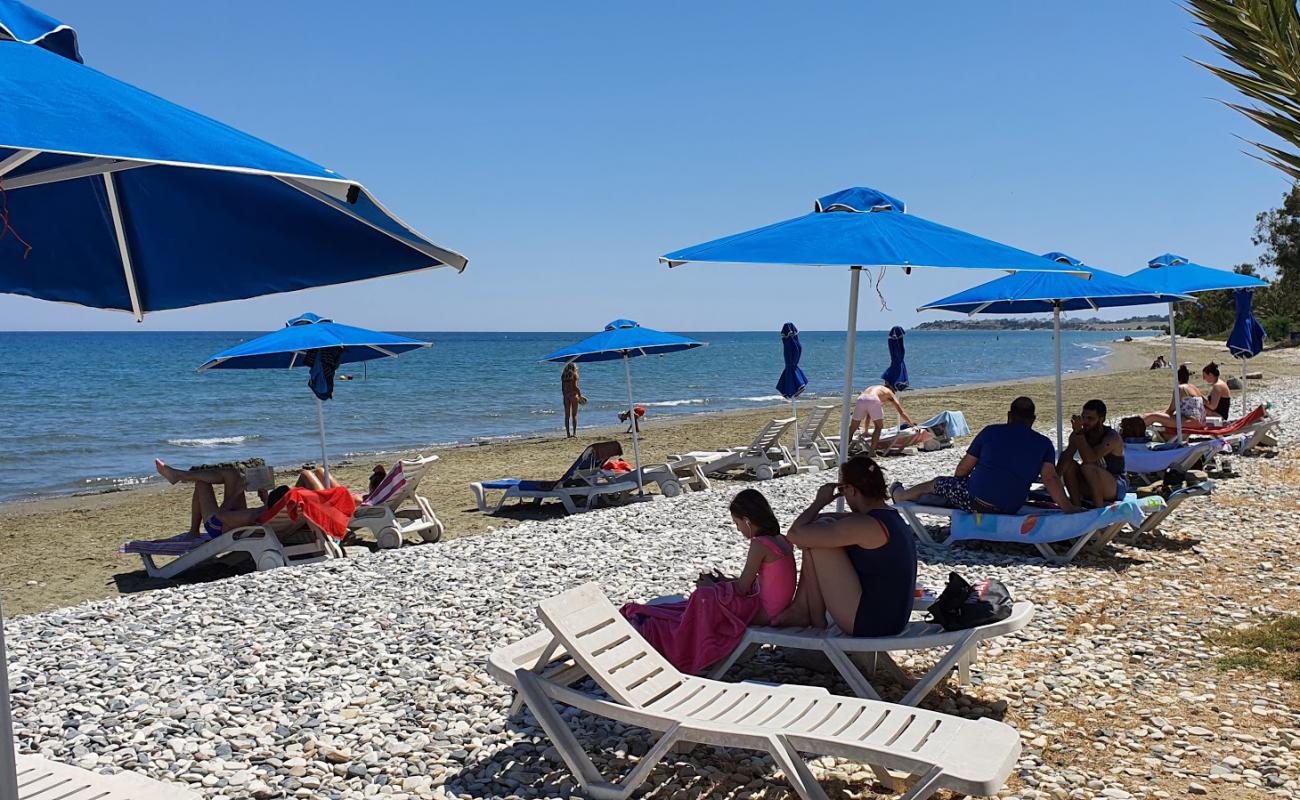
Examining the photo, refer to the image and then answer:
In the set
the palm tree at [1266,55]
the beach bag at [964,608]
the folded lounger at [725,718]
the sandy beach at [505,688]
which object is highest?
the palm tree at [1266,55]

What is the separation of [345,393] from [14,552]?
109 feet

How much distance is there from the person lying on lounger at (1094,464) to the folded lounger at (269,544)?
615cm

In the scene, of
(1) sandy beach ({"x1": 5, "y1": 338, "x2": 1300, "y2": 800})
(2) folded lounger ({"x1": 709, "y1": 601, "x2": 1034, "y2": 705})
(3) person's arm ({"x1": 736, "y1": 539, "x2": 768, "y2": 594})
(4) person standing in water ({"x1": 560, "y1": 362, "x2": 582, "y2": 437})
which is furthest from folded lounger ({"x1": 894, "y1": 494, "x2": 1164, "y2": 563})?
(4) person standing in water ({"x1": 560, "y1": 362, "x2": 582, "y2": 437})

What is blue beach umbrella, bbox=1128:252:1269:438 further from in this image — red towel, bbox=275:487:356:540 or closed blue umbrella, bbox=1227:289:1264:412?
red towel, bbox=275:487:356:540

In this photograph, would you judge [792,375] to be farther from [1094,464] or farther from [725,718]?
[725,718]

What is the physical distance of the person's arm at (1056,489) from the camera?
721cm

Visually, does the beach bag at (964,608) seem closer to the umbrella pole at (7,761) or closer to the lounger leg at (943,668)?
the lounger leg at (943,668)

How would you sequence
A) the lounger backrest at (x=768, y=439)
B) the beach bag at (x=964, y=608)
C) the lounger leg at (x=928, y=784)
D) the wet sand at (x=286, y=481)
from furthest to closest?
the lounger backrest at (x=768, y=439) < the wet sand at (x=286, y=481) < the beach bag at (x=964, y=608) < the lounger leg at (x=928, y=784)

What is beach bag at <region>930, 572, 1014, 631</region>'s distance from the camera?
4.22 meters

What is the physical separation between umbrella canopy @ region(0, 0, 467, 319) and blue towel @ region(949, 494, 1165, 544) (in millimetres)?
5439

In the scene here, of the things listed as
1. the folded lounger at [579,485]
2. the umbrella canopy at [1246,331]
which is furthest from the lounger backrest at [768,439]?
the umbrella canopy at [1246,331]

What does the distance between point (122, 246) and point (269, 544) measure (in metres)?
5.27

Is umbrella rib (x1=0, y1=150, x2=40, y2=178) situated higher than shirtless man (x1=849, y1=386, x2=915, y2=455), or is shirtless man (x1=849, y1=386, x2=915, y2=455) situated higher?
umbrella rib (x1=0, y1=150, x2=40, y2=178)

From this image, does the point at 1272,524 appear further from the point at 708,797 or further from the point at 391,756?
the point at 391,756
